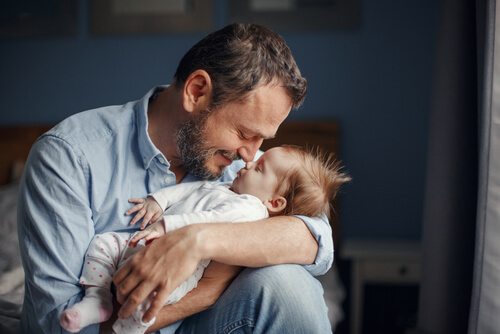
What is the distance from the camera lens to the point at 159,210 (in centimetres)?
129

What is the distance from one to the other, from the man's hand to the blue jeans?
0.18 meters

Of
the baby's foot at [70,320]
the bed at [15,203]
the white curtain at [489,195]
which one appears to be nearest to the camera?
the baby's foot at [70,320]

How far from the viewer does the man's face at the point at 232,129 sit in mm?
1312

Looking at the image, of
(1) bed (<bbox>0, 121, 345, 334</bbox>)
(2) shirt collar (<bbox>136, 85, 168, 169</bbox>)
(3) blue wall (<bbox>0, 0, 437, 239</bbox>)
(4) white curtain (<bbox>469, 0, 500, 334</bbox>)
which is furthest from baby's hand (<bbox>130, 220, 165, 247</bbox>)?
(3) blue wall (<bbox>0, 0, 437, 239</bbox>)

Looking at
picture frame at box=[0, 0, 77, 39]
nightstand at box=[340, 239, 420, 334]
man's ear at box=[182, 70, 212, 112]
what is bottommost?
nightstand at box=[340, 239, 420, 334]

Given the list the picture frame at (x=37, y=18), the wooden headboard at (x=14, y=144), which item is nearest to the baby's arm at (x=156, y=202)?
the wooden headboard at (x=14, y=144)

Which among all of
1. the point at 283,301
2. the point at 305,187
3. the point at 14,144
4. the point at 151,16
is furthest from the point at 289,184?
the point at 14,144

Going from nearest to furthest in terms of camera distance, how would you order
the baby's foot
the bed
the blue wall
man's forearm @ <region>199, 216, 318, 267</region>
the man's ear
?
the baby's foot < man's forearm @ <region>199, 216, 318, 267</region> < the man's ear < the bed < the blue wall

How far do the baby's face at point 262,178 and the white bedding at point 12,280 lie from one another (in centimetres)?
80

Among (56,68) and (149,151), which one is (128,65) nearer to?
(56,68)

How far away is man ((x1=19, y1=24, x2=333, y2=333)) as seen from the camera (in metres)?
→ 1.12

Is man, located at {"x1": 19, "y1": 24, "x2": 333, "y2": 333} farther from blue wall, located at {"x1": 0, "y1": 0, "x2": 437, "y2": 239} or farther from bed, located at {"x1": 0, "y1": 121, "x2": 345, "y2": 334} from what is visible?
blue wall, located at {"x1": 0, "y1": 0, "x2": 437, "y2": 239}

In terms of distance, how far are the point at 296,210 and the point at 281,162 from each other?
143 millimetres

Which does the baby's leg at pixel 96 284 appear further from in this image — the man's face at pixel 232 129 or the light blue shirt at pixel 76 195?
the man's face at pixel 232 129
